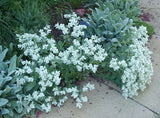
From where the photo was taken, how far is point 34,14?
338 cm

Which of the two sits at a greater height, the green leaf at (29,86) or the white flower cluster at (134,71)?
the green leaf at (29,86)

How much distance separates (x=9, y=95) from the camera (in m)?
2.50

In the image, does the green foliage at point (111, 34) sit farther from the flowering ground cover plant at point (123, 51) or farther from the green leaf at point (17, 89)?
the green leaf at point (17, 89)

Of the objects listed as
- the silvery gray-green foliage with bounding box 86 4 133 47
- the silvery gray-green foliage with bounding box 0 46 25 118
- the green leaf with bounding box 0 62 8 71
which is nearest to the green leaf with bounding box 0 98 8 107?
the silvery gray-green foliage with bounding box 0 46 25 118

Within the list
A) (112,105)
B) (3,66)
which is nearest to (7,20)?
(3,66)

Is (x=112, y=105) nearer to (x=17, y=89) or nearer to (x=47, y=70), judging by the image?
(x=47, y=70)

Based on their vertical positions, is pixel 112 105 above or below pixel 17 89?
below

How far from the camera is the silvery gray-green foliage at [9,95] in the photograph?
238cm

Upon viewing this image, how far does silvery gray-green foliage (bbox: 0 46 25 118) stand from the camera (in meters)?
2.38

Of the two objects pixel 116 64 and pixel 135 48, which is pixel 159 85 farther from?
pixel 116 64

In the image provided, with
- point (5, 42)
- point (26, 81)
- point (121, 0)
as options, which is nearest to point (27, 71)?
point (26, 81)

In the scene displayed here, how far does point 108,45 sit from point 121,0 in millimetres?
1114

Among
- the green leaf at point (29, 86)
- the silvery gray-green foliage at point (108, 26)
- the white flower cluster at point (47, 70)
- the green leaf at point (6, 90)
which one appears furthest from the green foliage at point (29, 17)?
the green leaf at point (6, 90)

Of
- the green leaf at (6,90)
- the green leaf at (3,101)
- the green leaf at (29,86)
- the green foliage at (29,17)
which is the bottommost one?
the green leaf at (29,86)
